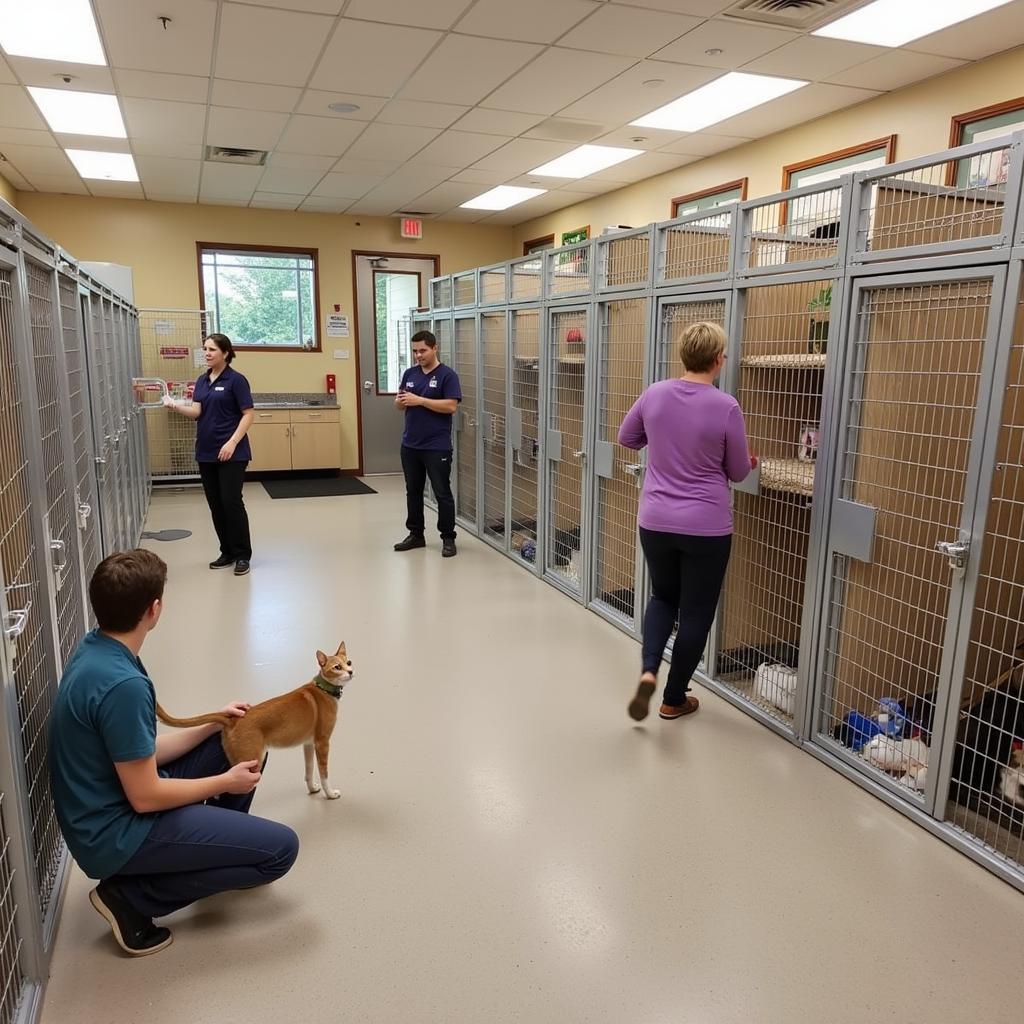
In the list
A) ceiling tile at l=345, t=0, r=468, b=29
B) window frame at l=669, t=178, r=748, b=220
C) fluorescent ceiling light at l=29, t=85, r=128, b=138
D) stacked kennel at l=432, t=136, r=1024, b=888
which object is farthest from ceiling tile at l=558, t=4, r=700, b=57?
fluorescent ceiling light at l=29, t=85, r=128, b=138

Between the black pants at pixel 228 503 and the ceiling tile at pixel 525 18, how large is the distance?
2876 mm

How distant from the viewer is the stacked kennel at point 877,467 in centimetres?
233

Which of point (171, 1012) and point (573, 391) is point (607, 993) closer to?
point (171, 1012)

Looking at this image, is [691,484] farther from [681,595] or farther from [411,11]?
[411,11]

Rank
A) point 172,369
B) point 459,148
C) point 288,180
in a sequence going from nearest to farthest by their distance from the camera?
point 459,148, point 288,180, point 172,369

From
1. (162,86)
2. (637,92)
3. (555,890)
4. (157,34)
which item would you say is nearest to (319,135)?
(162,86)

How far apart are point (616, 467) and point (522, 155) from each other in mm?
3555

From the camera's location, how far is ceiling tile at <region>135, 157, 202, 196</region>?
6711 millimetres

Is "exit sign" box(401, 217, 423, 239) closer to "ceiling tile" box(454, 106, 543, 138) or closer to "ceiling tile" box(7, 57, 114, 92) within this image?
"ceiling tile" box(454, 106, 543, 138)

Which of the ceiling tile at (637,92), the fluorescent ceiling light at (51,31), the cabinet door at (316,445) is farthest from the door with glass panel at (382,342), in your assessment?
the fluorescent ceiling light at (51,31)

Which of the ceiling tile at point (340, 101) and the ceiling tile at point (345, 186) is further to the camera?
the ceiling tile at point (345, 186)

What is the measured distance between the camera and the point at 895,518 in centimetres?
272

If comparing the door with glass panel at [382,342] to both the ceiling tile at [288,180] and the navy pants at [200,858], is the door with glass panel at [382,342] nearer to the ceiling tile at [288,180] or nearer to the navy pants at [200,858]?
the ceiling tile at [288,180]

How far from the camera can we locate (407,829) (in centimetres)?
246
